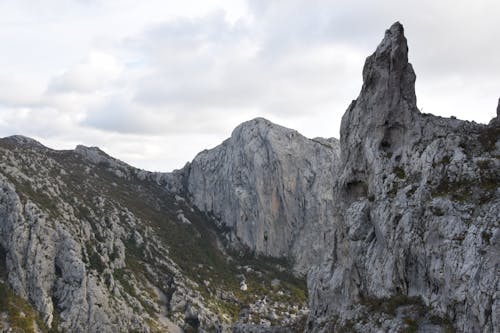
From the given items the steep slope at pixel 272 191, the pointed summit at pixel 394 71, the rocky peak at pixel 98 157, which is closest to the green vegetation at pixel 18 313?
the pointed summit at pixel 394 71

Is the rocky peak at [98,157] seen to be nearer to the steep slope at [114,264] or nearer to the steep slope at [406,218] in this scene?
the steep slope at [114,264]

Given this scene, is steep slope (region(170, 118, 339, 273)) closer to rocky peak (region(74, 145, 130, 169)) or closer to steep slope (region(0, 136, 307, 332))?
steep slope (region(0, 136, 307, 332))

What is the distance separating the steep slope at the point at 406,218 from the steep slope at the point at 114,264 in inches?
778

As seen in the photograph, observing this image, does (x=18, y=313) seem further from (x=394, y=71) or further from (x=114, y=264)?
(x=394, y=71)

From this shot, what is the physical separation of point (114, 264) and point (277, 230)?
47432 millimetres

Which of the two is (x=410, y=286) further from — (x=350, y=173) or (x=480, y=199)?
(x=350, y=173)

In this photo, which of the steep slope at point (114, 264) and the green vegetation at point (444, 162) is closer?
the green vegetation at point (444, 162)

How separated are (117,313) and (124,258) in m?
16.1

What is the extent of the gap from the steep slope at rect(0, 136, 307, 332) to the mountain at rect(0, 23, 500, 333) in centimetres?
32

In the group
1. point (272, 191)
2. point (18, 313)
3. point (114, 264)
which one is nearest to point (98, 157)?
point (272, 191)

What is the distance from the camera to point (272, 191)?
122m

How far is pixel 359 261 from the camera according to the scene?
122 ft

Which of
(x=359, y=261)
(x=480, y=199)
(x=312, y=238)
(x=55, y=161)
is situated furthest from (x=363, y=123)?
(x=55, y=161)

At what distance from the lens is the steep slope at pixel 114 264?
73.2 meters
